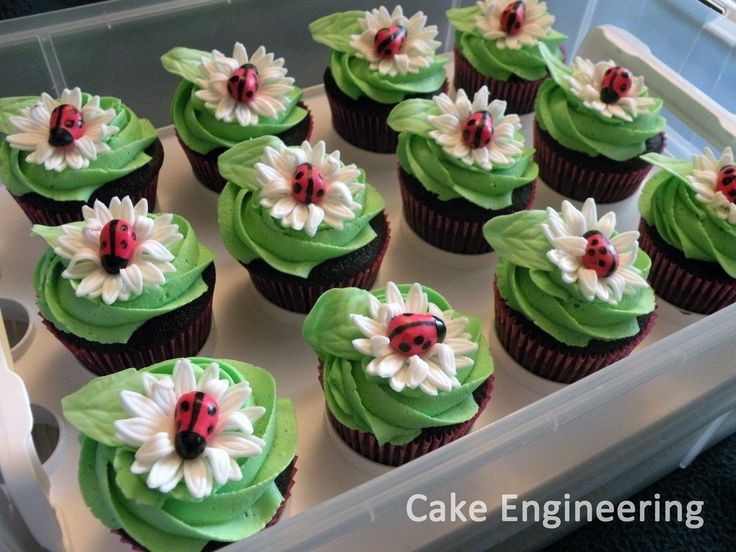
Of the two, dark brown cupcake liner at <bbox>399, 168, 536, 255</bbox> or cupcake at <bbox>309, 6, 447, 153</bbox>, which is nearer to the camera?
dark brown cupcake liner at <bbox>399, 168, 536, 255</bbox>

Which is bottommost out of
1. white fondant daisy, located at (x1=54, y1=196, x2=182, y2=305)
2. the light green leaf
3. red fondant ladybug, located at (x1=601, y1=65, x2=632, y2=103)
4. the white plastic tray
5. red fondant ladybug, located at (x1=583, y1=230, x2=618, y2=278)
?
the white plastic tray

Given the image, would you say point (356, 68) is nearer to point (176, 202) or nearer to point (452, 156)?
point (452, 156)

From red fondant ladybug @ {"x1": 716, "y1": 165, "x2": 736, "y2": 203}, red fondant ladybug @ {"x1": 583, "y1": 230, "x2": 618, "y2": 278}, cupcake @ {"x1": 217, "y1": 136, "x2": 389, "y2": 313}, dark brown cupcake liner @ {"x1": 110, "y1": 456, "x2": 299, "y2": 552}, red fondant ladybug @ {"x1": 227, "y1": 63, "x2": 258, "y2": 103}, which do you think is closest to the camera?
dark brown cupcake liner @ {"x1": 110, "y1": 456, "x2": 299, "y2": 552}

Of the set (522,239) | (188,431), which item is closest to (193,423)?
(188,431)

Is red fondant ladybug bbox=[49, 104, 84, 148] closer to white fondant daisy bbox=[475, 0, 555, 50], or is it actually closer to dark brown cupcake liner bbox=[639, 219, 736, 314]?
white fondant daisy bbox=[475, 0, 555, 50]

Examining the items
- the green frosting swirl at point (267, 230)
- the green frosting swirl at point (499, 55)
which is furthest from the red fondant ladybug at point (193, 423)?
the green frosting swirl at point (499, 55)

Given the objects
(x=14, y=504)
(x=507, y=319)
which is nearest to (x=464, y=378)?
(x=507, y=319)

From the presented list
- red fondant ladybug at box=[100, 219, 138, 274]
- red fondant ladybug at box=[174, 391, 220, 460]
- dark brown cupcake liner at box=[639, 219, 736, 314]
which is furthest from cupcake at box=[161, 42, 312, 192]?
dark brown cupcake liner at box=[639, 219, 736, 314]
